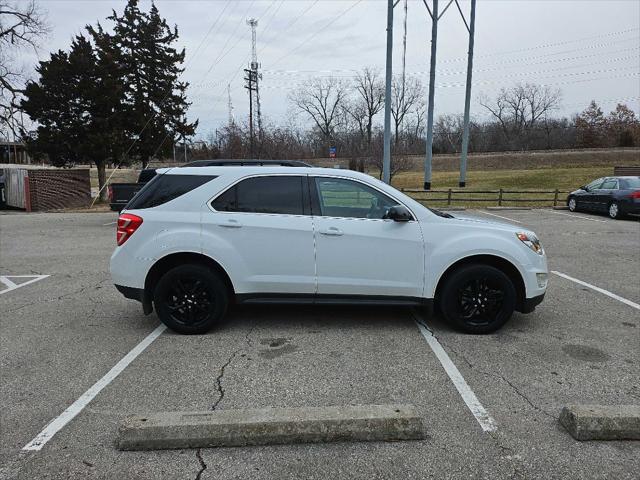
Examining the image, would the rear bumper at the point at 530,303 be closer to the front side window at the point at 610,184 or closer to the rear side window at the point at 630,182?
the rear side window at the point at 630,182

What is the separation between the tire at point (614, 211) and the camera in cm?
1636

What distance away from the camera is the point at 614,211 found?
16547 mm

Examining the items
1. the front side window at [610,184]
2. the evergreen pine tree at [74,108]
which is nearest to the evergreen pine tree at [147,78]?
the evergreen pine tree at [74,108]

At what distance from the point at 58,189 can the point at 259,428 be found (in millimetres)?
23904

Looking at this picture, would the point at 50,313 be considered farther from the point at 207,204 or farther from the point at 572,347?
the point at 572,347

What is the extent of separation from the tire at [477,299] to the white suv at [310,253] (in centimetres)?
1

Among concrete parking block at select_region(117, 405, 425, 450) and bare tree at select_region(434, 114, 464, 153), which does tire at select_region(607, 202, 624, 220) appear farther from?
bare tree at select_region(434, 114, 464, 153)

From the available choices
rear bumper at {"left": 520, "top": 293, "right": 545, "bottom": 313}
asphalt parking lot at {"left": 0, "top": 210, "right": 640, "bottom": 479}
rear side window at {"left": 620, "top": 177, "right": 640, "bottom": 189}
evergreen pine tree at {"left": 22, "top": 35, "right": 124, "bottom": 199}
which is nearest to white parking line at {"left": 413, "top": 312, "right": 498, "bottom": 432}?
asphalt parking lot at {"left": 0, "top": 210, "right": 640, "bottom": 479}

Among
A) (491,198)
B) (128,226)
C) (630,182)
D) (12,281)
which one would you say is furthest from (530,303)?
(491,198)

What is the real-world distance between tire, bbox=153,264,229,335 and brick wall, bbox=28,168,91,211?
20.0 metres

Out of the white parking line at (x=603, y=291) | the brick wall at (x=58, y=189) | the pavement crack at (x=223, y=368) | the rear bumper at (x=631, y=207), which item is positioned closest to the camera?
the pavement crack at (x=223, y=368)

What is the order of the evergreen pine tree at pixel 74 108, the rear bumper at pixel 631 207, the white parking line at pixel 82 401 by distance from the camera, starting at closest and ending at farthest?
the white parking line at pixel 82 401 → the rear bumper at pixel 631 207 → the evergreen pine tree at pixel 74 108

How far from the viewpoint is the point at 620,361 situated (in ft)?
13.8

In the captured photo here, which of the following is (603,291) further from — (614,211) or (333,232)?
(614,211)
